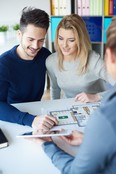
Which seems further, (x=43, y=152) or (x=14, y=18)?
(x=14, y=18)

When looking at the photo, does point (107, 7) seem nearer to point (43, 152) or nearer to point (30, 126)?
point (30, 126)

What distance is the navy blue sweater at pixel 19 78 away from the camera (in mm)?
1589

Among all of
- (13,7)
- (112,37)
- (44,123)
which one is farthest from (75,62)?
(13,7)

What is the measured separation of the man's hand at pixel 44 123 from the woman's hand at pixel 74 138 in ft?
0.32

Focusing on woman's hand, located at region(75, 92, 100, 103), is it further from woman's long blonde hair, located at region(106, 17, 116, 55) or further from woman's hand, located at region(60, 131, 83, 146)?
woman's long blonde hair, located at region(106, 17, 116, 55)

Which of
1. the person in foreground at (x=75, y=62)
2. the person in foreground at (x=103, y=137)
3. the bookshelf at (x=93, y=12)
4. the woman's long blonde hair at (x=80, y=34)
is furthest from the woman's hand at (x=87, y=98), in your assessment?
the bookshelf at (x=93, y=12)

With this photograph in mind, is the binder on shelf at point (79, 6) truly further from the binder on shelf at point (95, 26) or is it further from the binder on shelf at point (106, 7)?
the binder on shelf at point (106, 7)

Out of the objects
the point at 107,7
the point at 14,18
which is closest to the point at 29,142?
the point at 107,7

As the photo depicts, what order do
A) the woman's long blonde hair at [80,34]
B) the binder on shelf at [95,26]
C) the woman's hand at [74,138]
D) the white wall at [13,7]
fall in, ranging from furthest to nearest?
the white wall at [13,7] < the binder on shelf at [95,26] < the woman's long blonde hair at [80,34] < the woman's hand at [74,138]

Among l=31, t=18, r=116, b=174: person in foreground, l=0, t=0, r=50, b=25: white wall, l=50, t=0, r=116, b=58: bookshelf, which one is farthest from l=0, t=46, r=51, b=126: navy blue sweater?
l=0, t=0, r=50, b=25: white wall

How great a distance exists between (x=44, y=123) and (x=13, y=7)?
8.79 ft

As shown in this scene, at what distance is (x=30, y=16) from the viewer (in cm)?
161

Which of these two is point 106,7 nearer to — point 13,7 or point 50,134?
point 13,7

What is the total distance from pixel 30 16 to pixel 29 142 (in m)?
0.82
